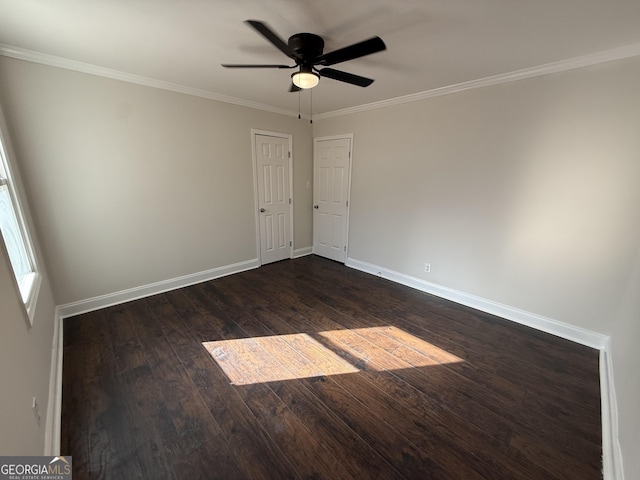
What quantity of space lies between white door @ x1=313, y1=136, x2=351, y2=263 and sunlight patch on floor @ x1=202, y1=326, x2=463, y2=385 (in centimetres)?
211

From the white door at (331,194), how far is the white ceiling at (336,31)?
165 cm

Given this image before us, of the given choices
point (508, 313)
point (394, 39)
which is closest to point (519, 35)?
point (394, 39)

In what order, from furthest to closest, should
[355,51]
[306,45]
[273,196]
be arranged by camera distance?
[273,196]
[306,45]
[355,51]

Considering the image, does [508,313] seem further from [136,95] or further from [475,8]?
[136,95]

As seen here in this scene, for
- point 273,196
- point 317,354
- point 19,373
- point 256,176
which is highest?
point 256,176

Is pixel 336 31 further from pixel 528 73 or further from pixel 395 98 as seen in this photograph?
pixel 528 73

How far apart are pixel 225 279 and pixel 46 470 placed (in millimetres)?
2599

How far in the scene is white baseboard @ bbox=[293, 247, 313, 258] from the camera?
190 inches

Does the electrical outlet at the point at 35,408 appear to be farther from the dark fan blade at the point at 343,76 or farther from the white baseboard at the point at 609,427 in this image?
the white baseboard at the point at 609,427

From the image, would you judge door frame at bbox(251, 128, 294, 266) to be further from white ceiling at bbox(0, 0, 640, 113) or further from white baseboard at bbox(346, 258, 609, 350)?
white baseboard at bbox(346, 258, 609, 350)

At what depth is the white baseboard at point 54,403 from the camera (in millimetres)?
1432

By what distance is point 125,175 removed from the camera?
2.88 metres

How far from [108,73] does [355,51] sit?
258 centimetres

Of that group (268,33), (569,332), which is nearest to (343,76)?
(268,33)
